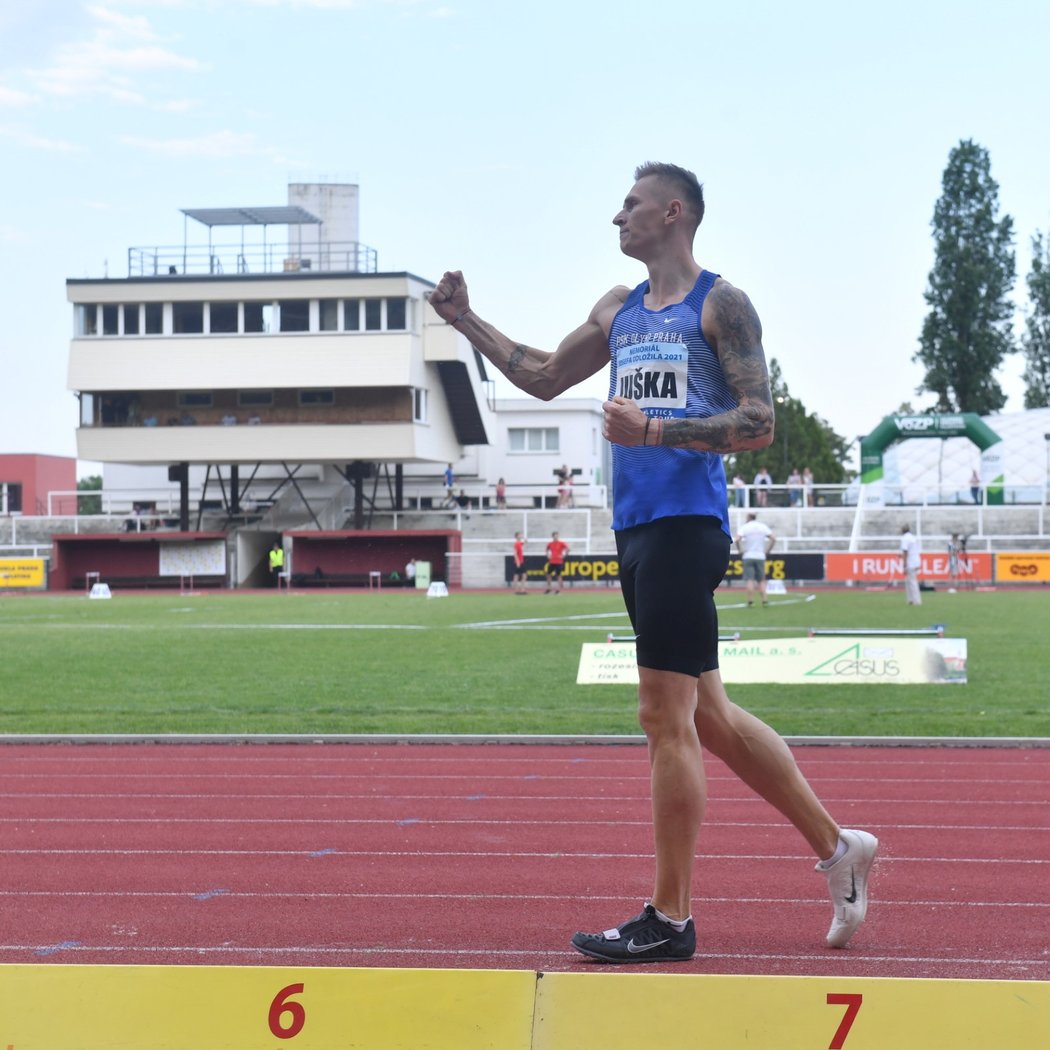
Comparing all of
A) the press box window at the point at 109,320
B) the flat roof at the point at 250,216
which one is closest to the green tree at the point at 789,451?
the flat roof at the point at 250,216

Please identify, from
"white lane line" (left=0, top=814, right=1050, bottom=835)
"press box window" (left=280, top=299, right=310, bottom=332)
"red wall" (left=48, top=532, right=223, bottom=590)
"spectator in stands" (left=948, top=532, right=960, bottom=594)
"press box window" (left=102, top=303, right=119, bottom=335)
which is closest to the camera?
"white lane line" (left=0, top=814, right=1050, bottom=835)

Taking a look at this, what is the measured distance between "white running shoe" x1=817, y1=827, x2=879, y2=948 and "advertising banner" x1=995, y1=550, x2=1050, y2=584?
40.2m

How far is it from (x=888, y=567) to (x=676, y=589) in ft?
131

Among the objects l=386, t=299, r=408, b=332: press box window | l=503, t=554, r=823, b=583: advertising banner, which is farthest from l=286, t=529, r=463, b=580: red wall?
l=386, t=299, r=408, b=332: press box window

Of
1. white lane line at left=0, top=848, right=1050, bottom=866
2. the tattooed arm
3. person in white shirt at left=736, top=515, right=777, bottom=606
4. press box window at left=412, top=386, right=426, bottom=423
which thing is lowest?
white lane line at left=0, top=848, right=1050, bottom=866

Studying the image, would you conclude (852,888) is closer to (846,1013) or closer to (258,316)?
(846,1013)

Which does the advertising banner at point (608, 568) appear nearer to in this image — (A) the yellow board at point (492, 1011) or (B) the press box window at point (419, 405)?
(B) the press box window at point (419, 405)

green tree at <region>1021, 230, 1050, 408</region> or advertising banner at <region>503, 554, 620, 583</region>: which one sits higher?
green tree at <region>1021, 230, 1050, 408</region>

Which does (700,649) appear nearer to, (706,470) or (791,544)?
(706,470)

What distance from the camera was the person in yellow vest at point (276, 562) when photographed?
51.5 metres

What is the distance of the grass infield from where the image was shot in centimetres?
1224

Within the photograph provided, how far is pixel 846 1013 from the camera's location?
354cm

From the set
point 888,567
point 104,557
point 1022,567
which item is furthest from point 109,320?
point 1022,567

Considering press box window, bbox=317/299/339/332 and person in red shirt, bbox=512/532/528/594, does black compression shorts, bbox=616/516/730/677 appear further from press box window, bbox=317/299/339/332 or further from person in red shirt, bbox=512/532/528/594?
press box window, bbox=317/299/339/332
